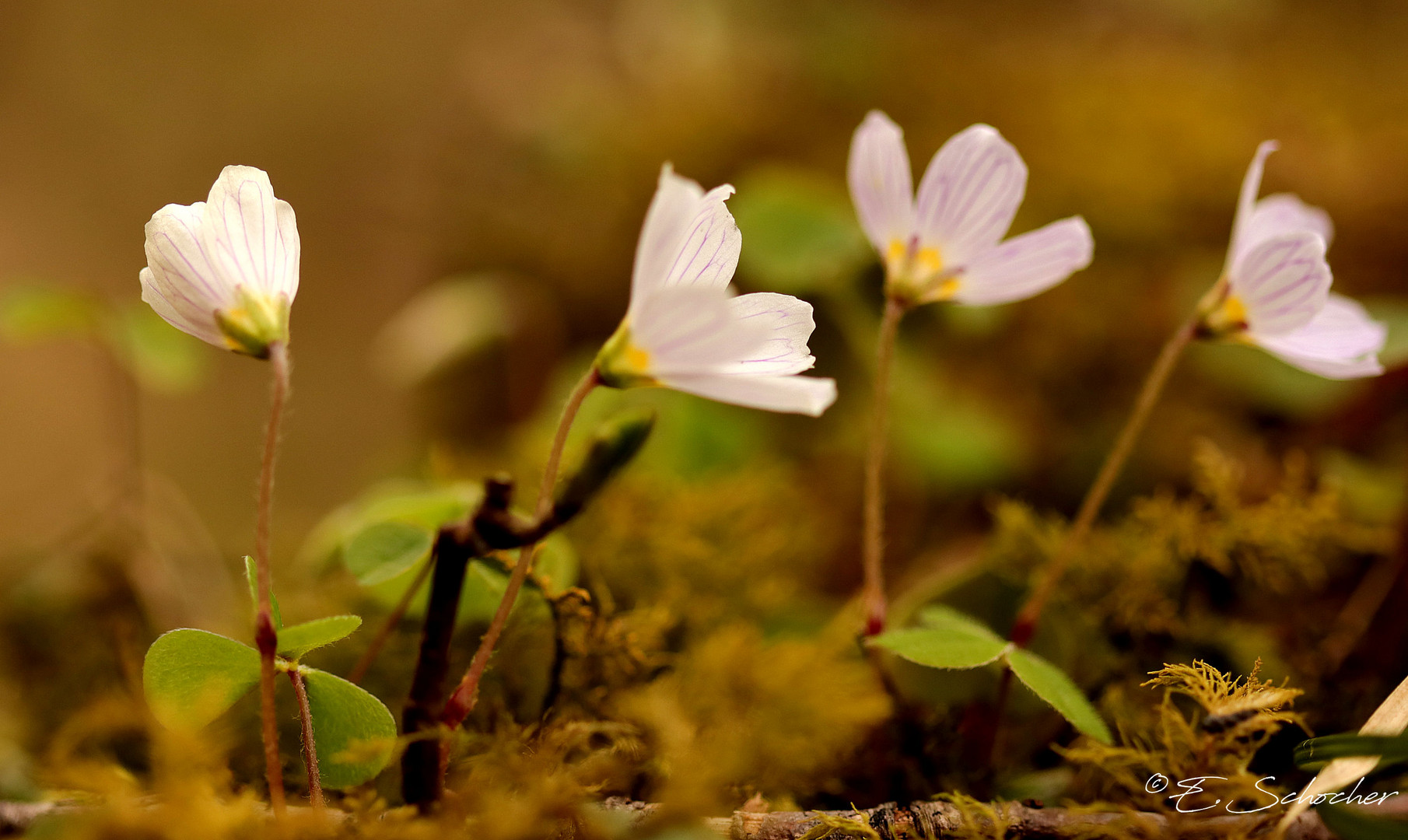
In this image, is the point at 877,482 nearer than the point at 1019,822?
No

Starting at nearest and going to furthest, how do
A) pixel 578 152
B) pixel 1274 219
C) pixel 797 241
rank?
pixel 1274 219
pixel 797 241
pixel 578 152

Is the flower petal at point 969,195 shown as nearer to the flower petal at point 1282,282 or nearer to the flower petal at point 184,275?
the flower petal at point 1282,282

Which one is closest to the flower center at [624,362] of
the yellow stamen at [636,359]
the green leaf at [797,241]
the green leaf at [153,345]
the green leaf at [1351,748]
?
the yellow stamen at [636,359]

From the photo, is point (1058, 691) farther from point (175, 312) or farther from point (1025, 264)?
point (175, 312)

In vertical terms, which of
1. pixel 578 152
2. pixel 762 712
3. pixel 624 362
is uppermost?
pixel 578 152

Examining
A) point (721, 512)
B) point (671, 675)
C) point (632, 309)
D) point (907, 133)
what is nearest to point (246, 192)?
point (632, 309)

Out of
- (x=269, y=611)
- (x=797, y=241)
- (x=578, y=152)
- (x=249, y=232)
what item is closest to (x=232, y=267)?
(x=249, y=232)
